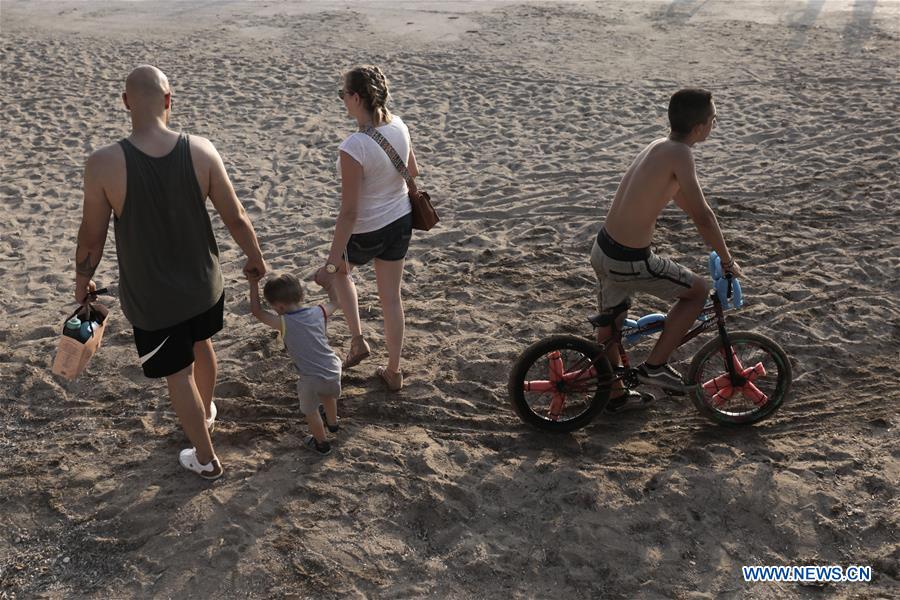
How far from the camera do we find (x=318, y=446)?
4.66 metres

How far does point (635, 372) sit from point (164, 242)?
259cm

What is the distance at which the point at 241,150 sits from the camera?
9445mm

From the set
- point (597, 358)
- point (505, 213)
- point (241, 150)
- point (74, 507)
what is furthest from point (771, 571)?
point (241, 150)

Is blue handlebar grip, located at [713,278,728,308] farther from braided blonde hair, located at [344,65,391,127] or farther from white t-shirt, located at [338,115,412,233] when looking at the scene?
braided blonde hair, located at [344,65,391,127]

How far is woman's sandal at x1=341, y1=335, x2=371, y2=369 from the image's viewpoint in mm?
5234

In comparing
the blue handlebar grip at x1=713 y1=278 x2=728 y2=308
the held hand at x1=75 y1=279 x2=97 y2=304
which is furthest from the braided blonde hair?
the blue handlebar grip at x1=713 y1=278 x2=728 y2=308

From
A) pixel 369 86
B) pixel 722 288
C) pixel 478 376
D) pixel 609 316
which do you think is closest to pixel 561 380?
pixel 609 316

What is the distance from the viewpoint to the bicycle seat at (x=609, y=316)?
4.64 m

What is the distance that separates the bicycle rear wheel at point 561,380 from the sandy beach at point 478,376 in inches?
5.3

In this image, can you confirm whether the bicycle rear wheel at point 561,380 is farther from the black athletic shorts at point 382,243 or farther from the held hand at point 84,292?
the held hand at point 84,292

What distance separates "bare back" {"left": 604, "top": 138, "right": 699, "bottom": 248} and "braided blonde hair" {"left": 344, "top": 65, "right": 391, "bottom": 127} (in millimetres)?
1329

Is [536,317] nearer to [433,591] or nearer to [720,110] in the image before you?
[433,591]

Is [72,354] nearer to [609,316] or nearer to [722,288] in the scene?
[609,316]

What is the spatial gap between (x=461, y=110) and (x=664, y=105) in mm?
2489
